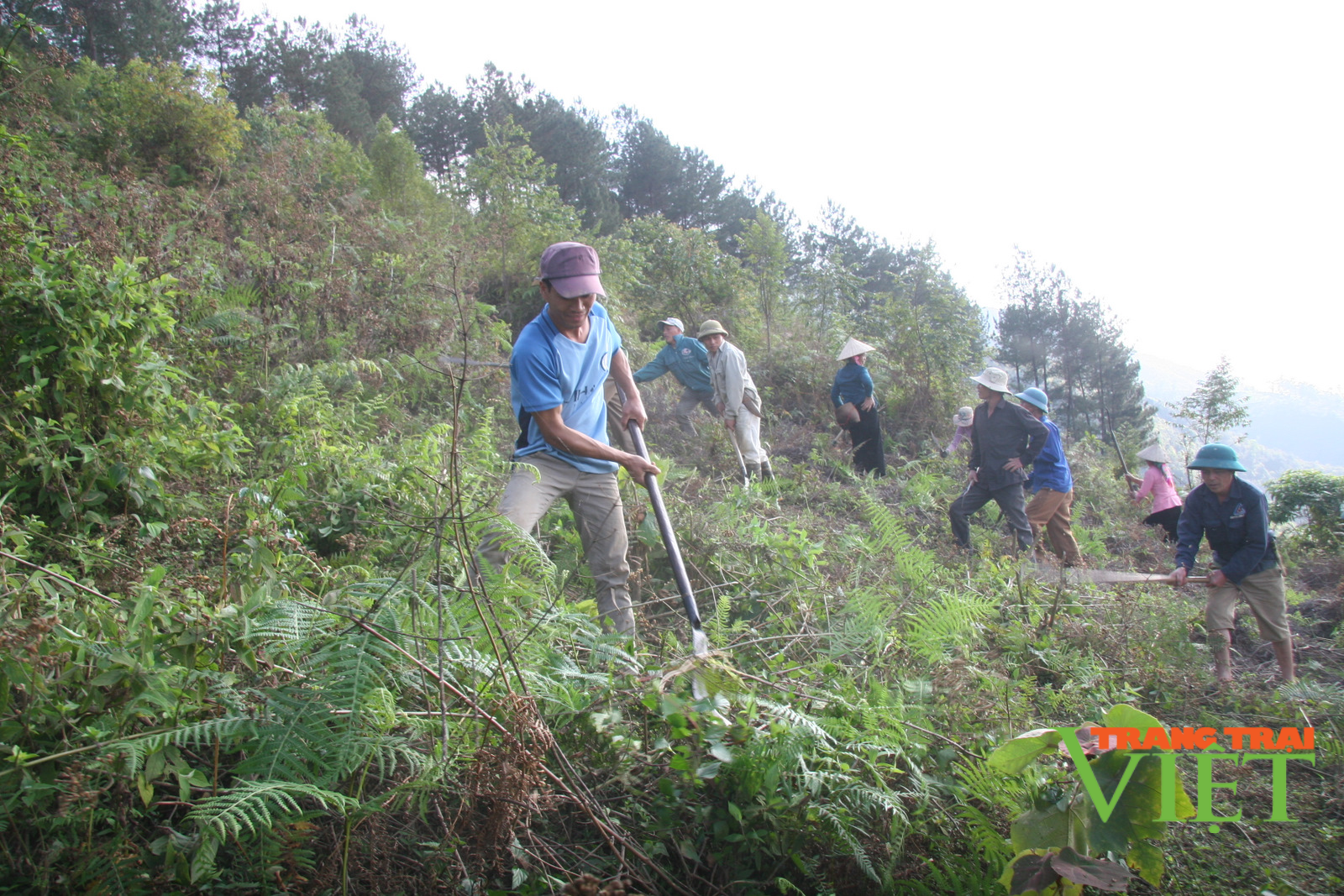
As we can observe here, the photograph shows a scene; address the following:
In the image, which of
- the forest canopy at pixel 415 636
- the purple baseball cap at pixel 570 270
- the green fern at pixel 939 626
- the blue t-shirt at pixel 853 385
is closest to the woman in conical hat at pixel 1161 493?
the forest canopy at pixel 415 636

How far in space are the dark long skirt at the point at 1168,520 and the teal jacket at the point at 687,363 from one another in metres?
5.45

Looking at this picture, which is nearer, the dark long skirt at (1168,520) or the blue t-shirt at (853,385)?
the dark long skirt at (1168,520)

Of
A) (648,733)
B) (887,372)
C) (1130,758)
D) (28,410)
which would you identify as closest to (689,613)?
(648,733)

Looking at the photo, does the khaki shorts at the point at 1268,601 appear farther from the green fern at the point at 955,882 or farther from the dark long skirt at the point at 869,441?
the dark long skirt at the point at 869,441

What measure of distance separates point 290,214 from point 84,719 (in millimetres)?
8904

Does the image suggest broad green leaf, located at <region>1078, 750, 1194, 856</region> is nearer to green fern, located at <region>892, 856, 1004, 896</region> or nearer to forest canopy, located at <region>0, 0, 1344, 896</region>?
forest canopy, located at <region>0, 0, 1344, 896</region>

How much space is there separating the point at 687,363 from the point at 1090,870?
25.4 feet

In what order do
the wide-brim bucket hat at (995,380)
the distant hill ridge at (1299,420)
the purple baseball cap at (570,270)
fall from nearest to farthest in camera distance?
1. the purple baseball cap at (570,270)
2. the wide-brim bucket hat at (995,380)
3. the distant hill ridge at (1299,420)

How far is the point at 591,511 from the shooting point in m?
3.78

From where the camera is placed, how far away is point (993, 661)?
3.77 meters

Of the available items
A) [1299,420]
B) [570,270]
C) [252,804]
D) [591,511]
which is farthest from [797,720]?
[1299,420]

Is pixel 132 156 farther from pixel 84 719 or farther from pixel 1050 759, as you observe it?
pixel 1050 759

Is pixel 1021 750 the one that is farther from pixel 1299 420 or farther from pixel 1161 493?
pixel 1299 420

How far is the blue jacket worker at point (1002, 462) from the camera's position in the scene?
22.3ft
